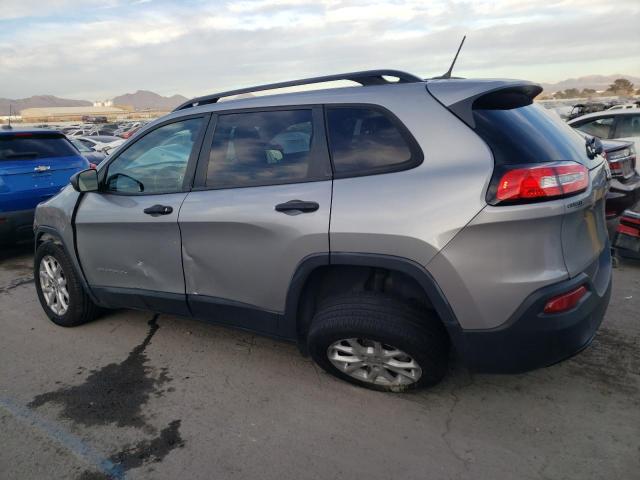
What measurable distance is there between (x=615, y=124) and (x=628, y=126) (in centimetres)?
21

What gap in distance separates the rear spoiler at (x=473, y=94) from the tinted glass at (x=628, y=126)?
5474mm

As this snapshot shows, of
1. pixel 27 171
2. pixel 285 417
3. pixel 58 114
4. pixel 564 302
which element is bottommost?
pixel 285 417

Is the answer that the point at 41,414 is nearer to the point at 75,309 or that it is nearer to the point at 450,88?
the point at 75,309

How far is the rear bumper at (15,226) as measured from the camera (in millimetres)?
5590

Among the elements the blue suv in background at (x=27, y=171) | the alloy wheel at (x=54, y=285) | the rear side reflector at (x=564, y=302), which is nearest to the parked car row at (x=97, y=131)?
the blue suv in background at (x=27, y=171)

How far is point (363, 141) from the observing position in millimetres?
2617

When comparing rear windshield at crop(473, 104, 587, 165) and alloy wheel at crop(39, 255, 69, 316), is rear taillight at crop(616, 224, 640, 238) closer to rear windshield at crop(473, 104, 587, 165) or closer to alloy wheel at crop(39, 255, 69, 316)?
rear windshield at crop(473, 104, 587, 165)

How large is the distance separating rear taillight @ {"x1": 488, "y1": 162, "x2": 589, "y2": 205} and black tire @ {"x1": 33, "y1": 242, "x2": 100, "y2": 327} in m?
3.23

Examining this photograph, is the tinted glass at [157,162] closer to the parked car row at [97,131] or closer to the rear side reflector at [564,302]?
the rear side reflector at [564,302]

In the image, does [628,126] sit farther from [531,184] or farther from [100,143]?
[100,143]

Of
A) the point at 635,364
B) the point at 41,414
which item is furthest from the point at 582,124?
the point at 41,414

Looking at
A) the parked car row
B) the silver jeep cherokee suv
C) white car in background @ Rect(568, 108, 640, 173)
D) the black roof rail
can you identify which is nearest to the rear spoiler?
the silver jeep cherokee suv

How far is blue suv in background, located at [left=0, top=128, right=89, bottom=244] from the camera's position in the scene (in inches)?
222

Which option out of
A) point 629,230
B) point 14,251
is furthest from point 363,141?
point 14,251
